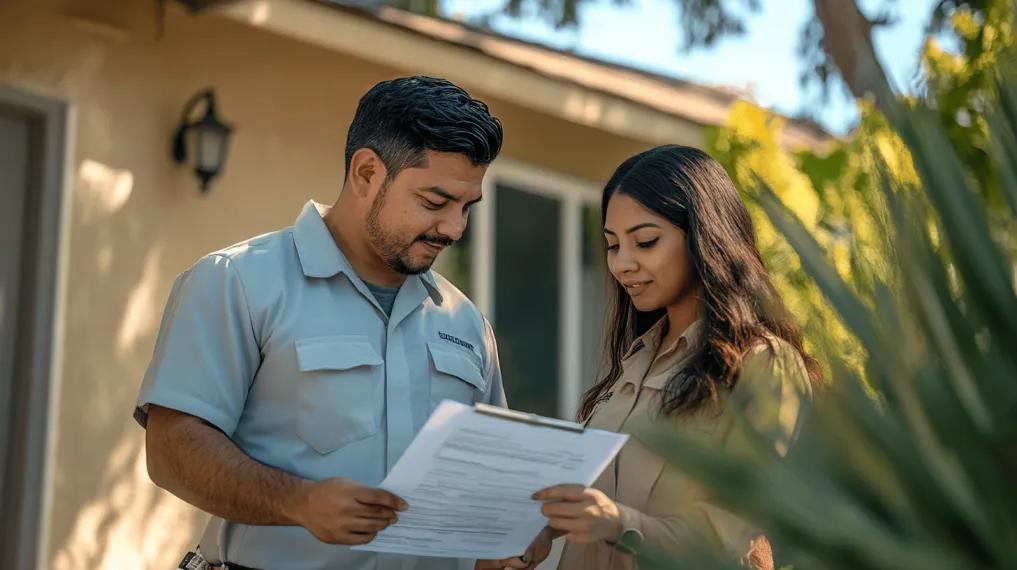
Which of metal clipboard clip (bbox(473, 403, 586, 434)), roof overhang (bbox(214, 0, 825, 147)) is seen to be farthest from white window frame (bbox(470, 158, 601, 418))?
metal clipboard clip (bbox(473, 403, 586, 434))

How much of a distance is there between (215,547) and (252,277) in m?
0.62

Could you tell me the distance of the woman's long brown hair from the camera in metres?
2.94

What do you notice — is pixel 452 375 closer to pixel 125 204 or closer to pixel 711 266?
pixel 711 266

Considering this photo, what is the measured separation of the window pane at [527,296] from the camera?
330 inches

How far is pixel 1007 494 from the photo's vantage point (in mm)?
1301

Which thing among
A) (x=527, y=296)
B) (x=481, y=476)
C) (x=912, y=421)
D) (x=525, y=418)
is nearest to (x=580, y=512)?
(x=481, y=476)

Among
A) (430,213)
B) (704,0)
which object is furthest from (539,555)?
(704,0)

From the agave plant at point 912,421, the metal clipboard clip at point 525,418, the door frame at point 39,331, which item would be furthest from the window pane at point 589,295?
the agave plant at point 912,421

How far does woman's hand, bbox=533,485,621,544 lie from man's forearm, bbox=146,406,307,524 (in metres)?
0.49

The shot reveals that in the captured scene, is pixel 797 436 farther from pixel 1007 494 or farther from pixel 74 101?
pixel 74 101

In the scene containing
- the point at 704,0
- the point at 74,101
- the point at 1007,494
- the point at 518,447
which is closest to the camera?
the point at 1007,494

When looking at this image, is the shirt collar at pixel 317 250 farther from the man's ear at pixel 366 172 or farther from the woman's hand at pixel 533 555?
the woman's hand at pixel 533 555

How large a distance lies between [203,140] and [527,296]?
2749 mm

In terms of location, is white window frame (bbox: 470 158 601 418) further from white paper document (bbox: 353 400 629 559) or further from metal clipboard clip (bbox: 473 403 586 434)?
metal clipboard clip (bbox: 473 403 586 434)
